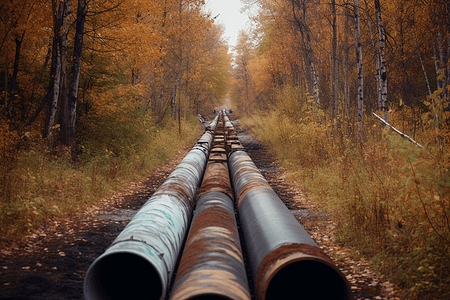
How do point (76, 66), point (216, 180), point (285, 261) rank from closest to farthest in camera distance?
point (285, 261)
point (216, 180)
point (76, 66)

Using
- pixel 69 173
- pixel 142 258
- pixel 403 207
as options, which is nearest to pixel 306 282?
pixel 142 258

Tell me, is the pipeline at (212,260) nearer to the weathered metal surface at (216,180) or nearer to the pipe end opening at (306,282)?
the pipe end opening at (306,282)

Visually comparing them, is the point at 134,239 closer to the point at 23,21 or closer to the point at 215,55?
the point at 23,21

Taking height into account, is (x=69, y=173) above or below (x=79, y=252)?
above

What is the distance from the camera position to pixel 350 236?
5.54 m

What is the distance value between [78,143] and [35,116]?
1.52m

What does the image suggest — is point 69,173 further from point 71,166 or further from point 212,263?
point 212,263

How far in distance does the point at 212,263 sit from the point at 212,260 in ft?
0.22

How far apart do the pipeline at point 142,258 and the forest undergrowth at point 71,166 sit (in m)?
2.47

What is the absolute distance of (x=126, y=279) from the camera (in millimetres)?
3916

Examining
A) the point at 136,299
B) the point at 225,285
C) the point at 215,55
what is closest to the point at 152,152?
the point at 136,299

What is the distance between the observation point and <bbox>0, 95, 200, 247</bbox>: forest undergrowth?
237 inches

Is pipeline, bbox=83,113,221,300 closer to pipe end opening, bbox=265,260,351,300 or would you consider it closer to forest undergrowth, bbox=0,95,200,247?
pipe end opening, bbox=265,260,351,300

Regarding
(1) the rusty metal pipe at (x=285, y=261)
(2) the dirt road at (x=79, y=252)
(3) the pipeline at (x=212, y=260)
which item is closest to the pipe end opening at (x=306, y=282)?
(1) the rusty metal pipe at (x=285, y=261)
